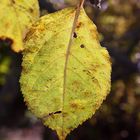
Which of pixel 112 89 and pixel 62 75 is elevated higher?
pixel 62 75

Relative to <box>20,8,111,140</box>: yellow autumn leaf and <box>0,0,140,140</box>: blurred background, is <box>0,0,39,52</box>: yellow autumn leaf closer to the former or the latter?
<box>20,8,111,140</box>: yellow autumn leaf

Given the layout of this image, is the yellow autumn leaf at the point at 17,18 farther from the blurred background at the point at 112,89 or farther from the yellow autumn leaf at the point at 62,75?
the blurred background at the point at 112,89

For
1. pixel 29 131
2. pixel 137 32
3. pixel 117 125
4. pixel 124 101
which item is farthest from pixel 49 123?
pixel 29 131

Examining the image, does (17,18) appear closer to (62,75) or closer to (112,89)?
(62,75)

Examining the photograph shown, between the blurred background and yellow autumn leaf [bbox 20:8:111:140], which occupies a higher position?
yellow autumn leaf [bbox 20:8:111:140]

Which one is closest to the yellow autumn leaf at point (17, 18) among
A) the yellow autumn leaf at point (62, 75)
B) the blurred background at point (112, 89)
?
the yellow autumn leaf at point (62, 75)

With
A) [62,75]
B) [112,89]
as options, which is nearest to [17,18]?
[62,75]

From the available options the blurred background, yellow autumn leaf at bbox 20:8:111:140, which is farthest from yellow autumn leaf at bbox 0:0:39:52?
the blurred background
